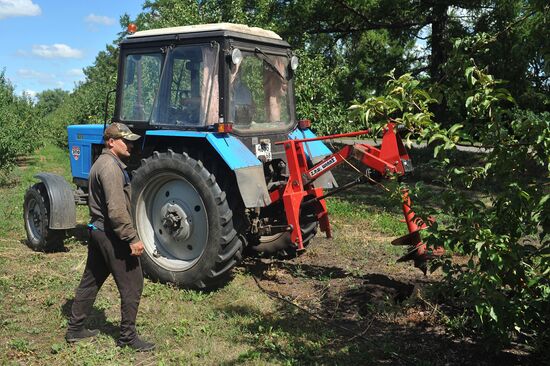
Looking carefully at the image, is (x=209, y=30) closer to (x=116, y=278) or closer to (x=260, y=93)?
(x=260, y=93)

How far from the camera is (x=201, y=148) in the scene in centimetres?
584

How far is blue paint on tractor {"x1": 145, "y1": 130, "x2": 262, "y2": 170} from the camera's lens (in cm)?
546

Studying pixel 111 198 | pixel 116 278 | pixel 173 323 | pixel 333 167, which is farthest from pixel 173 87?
pixel 173 323

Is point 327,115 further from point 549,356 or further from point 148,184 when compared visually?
point 549,356

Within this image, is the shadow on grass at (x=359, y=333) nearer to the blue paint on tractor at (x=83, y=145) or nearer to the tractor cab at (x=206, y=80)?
the tractor cab at (x=206, y=80)

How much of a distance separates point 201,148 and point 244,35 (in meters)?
1.28

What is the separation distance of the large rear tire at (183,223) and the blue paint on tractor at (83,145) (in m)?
1.71

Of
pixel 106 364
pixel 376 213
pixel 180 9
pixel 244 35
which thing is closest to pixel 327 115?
pixel 376 213

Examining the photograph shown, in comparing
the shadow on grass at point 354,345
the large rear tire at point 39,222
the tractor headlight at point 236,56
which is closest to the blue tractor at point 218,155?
the tractor headlight at point 236,56

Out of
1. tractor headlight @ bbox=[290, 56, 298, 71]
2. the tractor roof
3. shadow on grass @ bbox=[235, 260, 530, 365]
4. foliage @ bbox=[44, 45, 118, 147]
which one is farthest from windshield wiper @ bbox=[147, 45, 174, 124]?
foliage @ bbox=[44, 45, 118, 147]

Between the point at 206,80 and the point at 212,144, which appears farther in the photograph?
the point at 206,80

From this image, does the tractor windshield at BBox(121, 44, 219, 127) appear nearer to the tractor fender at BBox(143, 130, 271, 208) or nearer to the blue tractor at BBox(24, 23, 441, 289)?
the blue tractor at BBox(24, 23, 441, 289)

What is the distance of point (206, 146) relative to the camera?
5.83m

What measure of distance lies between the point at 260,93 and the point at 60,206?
2780mm
